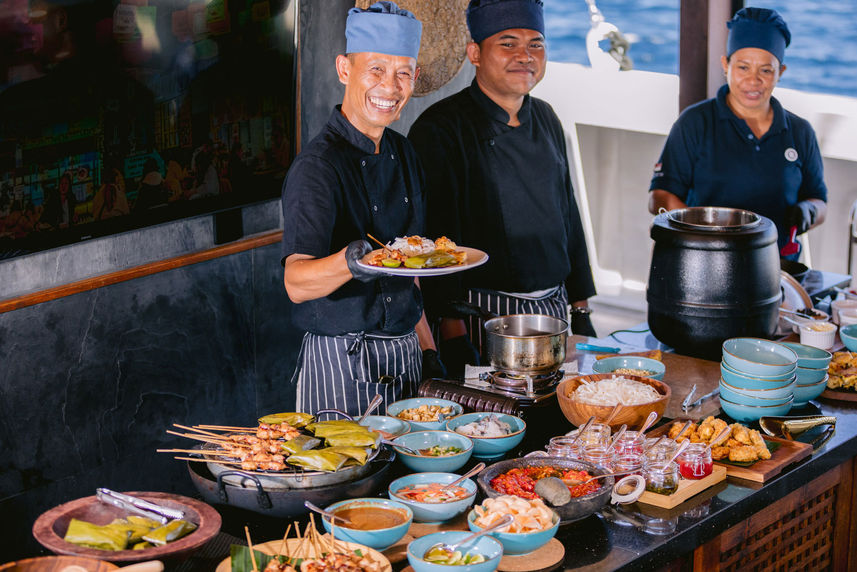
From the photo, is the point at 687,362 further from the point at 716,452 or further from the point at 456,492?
the point at 456,492

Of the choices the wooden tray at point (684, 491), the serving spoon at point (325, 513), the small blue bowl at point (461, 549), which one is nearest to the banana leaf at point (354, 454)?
the serving spoon at point (325, 513)

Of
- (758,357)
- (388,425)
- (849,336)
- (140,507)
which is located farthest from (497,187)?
(140,507)

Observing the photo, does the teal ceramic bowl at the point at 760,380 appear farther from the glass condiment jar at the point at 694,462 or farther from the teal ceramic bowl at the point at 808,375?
the glass condiment jar at the point at 694,462

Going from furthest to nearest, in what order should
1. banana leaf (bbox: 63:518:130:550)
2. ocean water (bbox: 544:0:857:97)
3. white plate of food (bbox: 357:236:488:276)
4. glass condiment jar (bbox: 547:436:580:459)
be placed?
ocean water (bbox: 544:0:857:97) < white plate of food (bbox: 357:236:488:276) < glass condiment jar (bbox: 547:436:580:459) < banana leaf (bbox: 63:518:130:550)

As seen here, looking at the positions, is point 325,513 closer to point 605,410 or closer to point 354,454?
point 354,454

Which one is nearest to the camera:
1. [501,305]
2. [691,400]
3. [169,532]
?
[169,532]

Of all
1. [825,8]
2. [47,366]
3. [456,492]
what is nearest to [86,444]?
[47,366]

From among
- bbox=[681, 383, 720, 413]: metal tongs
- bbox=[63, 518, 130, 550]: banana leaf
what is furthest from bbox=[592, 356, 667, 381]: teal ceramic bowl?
bbox=[63, 518, 130, 550]: banana leaf

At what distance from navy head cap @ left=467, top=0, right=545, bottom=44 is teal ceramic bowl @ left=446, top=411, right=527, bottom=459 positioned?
6.21ft

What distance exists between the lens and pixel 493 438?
2.71m

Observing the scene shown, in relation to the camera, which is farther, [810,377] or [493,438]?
[810,377]

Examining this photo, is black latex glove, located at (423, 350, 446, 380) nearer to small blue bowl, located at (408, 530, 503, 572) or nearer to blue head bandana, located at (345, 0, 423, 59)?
blue head bandana, located at (345, 0, 423, 59)

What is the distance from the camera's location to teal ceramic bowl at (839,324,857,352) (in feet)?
11.9

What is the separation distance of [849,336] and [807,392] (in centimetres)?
57
